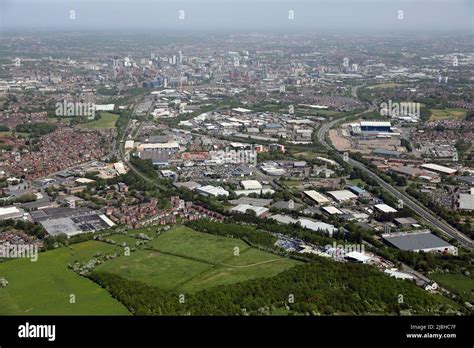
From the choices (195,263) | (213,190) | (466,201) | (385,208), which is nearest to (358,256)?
(195,263)

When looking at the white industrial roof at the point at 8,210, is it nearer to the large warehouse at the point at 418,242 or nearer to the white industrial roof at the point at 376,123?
the large warehouse at the point at 418,242

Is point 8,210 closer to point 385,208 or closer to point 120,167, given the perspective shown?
point 120,167

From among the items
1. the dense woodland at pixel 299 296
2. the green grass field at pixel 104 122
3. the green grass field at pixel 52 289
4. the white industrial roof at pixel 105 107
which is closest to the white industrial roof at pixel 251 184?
Answer: the green grass field at pixel 52 289

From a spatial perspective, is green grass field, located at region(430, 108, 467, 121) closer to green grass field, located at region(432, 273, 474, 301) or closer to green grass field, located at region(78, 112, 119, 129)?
green grass field, located at region(78, 112, 119, 129)
